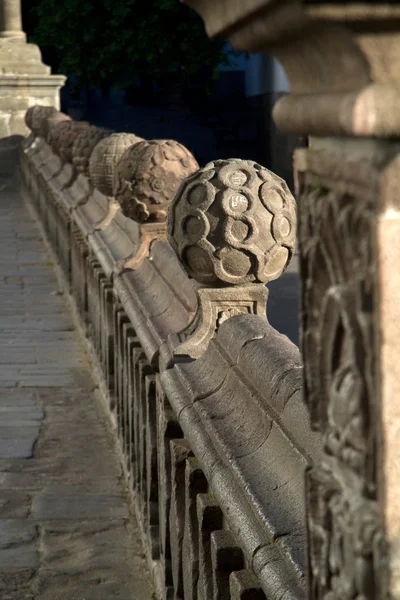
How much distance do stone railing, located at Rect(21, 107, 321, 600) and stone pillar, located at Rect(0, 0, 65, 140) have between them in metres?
12.9

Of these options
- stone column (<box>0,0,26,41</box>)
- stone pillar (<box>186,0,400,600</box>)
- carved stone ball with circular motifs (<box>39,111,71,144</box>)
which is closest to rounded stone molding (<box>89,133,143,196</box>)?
stone pillar (<box>186,0,400,600</box>)

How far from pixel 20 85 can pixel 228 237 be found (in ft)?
52.2

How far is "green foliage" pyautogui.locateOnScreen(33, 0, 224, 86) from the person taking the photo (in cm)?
2591

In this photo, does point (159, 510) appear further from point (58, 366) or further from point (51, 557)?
point (58, 366)

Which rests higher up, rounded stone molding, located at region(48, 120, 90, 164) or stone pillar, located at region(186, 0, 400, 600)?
stone pillar, located at region(186, 0, 400, 600)

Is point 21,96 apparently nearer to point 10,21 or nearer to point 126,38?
point 10,21

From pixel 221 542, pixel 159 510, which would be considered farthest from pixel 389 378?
pixel 159 510

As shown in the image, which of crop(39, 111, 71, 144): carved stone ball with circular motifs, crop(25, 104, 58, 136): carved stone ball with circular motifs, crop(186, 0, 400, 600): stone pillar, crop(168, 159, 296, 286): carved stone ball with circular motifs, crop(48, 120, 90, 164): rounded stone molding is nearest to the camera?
crop(186, 0, 400, 600): stone pillar

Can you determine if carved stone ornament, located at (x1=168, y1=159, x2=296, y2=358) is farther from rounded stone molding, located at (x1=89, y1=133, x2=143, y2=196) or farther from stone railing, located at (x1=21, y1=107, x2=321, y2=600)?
rounded stone molding, located at (x1=89, y1=133, x2=143, y2=196)

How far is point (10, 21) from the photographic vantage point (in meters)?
20.5

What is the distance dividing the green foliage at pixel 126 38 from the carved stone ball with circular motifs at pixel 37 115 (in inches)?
332

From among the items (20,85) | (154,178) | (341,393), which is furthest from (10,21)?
(341,393)

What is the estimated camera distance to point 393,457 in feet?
4.22

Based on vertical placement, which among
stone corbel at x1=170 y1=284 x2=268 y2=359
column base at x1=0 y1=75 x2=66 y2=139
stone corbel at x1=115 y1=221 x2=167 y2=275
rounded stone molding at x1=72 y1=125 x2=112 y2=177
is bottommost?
column base at x1=0 y1=75 x2=66 y2=139
